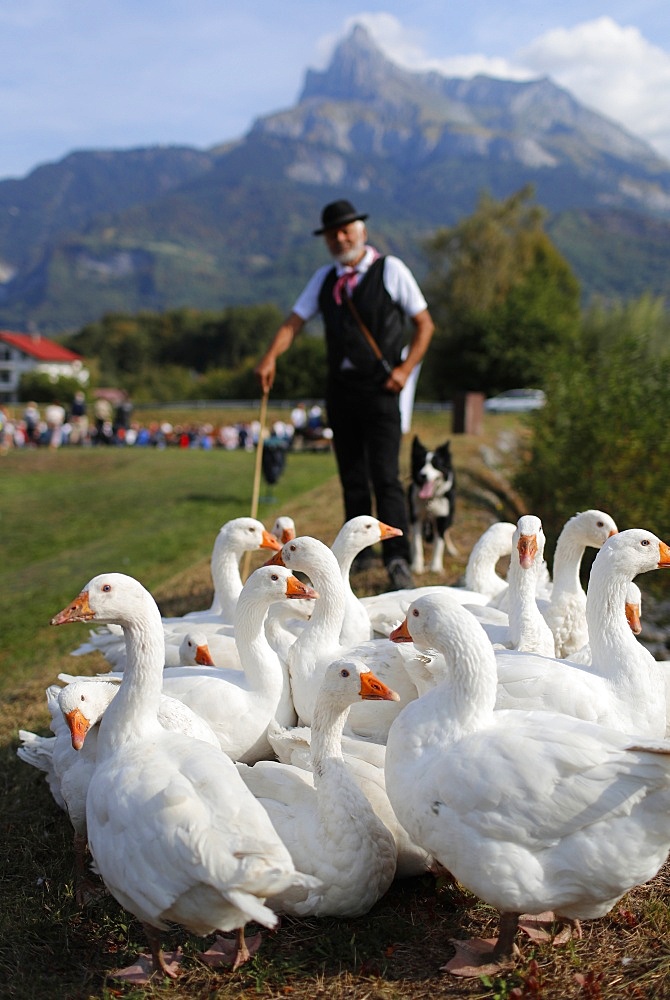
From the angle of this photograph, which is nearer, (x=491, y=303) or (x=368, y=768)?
(x=368, y=768)

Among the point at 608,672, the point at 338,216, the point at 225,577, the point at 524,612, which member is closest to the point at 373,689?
the point at 608,672

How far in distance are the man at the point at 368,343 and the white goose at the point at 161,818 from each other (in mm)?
3802

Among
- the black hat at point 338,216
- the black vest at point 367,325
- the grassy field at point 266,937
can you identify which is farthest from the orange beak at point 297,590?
the black hat at point 338,216

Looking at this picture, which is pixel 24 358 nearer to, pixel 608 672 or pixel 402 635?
pixel 402 635

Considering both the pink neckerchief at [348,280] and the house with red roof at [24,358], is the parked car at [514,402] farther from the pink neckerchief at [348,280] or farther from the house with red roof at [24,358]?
the house with red roof at [24,358]

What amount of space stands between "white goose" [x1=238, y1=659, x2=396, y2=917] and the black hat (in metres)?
4.23

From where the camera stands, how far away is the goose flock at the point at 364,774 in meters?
2.95

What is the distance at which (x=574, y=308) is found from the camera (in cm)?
5112

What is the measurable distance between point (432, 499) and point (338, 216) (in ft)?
10.4

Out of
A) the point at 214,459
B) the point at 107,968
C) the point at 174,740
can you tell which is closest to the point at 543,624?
the point at 174,740

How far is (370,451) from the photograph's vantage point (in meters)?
7.08

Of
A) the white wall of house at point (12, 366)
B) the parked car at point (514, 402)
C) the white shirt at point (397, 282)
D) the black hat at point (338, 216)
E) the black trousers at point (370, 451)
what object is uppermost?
the white wall of house at point (12, 366)

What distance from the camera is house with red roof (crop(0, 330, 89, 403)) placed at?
8662cm

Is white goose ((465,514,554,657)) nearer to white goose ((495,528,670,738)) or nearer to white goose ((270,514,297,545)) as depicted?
white goose ((495,528,670,738))
